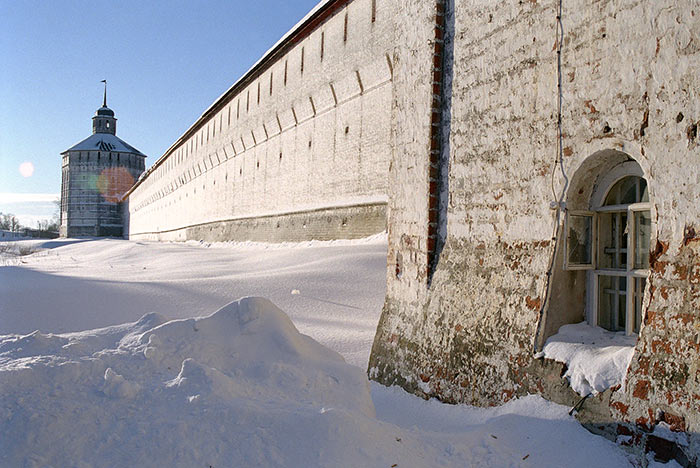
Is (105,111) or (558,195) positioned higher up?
(105,111)

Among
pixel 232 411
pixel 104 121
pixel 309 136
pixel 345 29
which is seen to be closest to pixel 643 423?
pixel 232 411

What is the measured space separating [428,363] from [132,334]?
2134mm

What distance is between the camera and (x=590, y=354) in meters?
2.93

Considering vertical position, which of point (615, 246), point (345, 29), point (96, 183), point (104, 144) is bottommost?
point (615, 246)

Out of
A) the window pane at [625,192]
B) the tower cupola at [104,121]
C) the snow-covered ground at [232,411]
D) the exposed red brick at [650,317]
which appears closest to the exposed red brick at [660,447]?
the snow-covered ground at [232,411]

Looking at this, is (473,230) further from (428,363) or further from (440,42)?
(440,42)

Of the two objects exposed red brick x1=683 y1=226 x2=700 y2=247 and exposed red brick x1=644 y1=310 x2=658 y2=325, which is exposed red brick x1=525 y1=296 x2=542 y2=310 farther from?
exposed red brick x1=683 y1=226 x2=700 y2=247

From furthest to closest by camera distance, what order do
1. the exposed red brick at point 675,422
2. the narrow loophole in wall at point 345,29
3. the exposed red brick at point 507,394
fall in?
1. the narrow loophole in wall at point 345,29
2. the exposed red brick at point 507,394
3. the exposed red brick at point 675,422

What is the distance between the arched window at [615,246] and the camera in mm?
3010

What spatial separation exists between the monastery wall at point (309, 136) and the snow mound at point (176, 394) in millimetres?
8203

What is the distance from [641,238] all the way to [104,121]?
56.8 meters

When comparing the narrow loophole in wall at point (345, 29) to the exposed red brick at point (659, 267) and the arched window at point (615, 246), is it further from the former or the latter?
the exposed red brick at point (659, 267)

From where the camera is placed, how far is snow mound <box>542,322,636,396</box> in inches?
108

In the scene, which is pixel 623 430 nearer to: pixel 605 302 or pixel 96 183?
pixel 605 302
